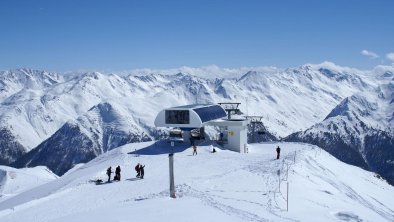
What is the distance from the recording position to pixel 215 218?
27.8 m

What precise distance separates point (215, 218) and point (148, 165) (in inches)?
955

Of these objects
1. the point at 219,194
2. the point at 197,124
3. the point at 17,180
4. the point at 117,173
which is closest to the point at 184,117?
the point at 197,124

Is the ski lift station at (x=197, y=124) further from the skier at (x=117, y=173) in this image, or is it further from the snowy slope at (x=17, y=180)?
the snowy slope at (x=17, y=180)

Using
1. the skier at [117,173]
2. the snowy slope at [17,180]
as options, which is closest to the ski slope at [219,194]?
the skier at [117,173]

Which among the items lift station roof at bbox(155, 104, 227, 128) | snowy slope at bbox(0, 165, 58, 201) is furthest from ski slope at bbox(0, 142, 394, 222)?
snowy slope at bbox(0, 165, 58, 201)

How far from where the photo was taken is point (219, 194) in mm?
35562

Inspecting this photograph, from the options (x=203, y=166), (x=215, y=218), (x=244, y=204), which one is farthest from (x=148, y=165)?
(x=215, y=218)

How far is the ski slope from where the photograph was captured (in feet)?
97.8

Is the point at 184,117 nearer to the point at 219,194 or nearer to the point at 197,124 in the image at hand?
the point at 197,124

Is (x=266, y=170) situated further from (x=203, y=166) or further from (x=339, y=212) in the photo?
(x=339, y=212)

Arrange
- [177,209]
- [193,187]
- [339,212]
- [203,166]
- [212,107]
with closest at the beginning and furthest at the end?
[177,209]
[339,212]
[193,187]
[203,166]
[212,107]

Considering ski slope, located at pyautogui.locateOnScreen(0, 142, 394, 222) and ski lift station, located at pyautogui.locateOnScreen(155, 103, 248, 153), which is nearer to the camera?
ski slope, located at pyautogui.locateOnScreen(0, 142, 394, 222)

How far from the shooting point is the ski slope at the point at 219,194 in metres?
29.8

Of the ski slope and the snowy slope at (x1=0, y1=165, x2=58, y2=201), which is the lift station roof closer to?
the ski slope
